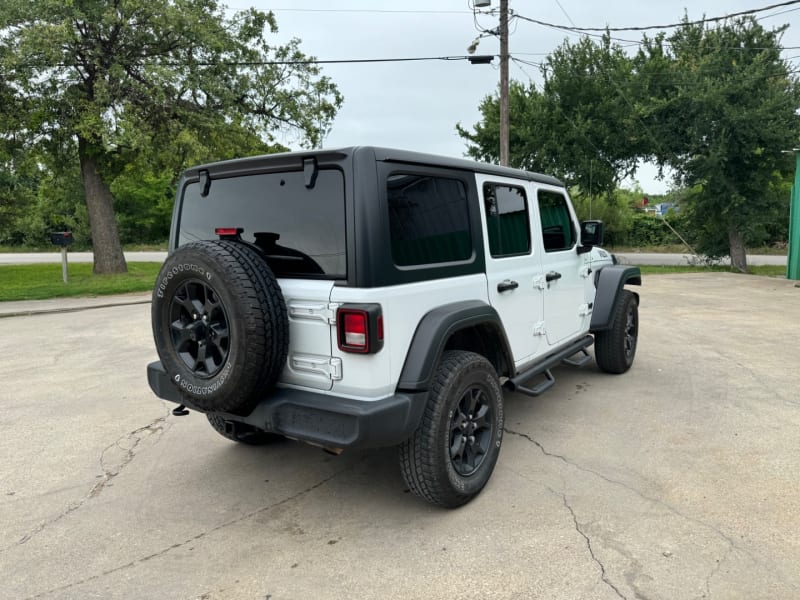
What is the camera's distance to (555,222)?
4527 mm

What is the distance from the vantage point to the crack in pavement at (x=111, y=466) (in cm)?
296

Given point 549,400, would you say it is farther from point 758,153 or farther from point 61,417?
point 758,153

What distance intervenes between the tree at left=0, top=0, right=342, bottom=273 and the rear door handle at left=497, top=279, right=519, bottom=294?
12352 mm

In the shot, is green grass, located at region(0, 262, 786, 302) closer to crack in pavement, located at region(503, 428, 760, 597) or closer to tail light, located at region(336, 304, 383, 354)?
crack in pavement, located at region(503, 428, 760, 597)

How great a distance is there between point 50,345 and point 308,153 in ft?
22.1

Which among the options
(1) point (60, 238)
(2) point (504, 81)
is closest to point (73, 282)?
(1) point (60, 238)

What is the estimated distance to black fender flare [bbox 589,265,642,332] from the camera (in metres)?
5.21

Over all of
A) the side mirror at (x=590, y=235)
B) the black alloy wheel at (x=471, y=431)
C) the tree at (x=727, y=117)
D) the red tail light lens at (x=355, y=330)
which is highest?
the tree at (x=727, y=117)

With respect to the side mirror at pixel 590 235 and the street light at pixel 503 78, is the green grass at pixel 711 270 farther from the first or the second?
the side mirror at pixel 590 235

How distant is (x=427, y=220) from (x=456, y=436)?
1.19 metres

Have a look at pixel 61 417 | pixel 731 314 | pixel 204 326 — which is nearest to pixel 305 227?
pixel 204 326

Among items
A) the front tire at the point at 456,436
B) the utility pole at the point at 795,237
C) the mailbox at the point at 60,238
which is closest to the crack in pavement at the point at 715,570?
the front tire at the point at 456,436

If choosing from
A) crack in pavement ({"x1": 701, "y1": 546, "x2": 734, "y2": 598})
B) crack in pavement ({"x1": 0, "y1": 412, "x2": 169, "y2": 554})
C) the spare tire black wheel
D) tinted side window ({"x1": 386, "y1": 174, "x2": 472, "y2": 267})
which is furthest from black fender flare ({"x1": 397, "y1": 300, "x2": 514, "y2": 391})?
crack in pavement ({"x1": 0, "y1": 412, "x2": 169, "y2": 554})

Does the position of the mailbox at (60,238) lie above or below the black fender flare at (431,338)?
above
